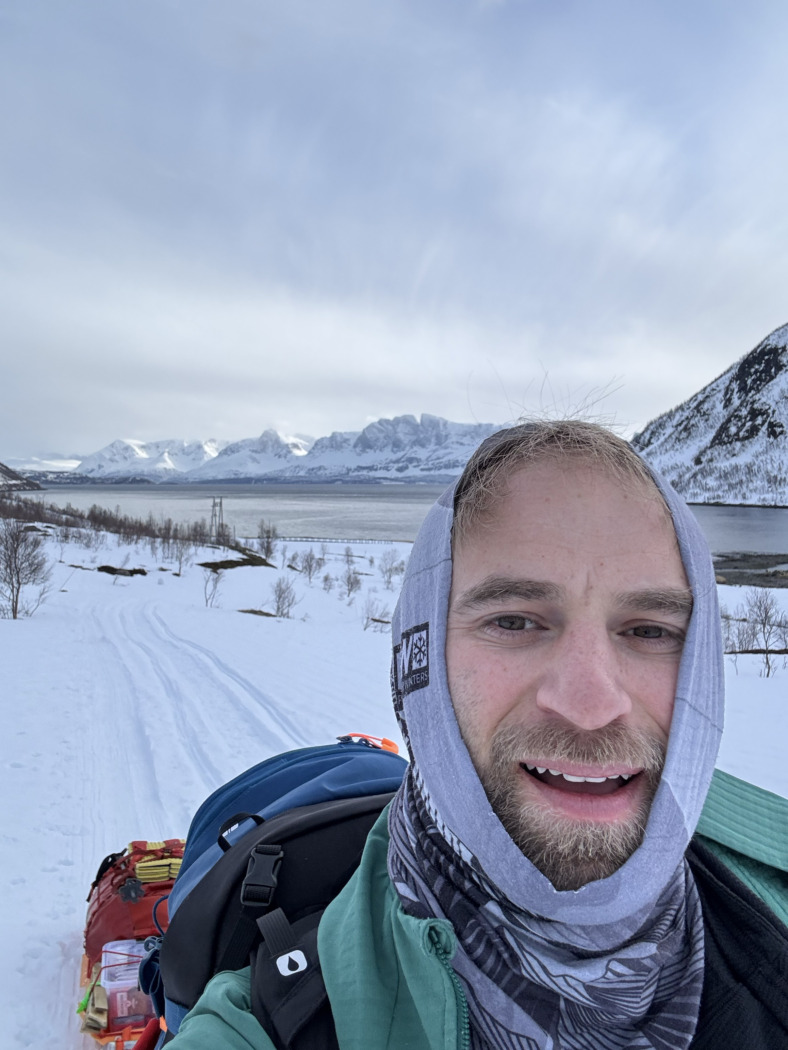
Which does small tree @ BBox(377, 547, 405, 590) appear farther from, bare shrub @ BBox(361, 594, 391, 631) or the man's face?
the man's face

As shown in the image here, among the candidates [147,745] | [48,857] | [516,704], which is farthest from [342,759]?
[147,745]

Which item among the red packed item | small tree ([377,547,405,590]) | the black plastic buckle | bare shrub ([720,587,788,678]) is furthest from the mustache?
small tree ([377,547,405,590])

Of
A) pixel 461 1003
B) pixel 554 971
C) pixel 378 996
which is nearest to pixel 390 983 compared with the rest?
pixel 378 996

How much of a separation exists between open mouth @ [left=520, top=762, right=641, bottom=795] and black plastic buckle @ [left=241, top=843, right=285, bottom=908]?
2.43 feet

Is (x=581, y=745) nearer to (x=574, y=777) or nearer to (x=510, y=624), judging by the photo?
(x=574, y=777)

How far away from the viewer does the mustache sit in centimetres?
101

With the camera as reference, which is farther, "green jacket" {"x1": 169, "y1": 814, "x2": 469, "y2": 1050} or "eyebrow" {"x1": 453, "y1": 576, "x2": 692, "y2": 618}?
"eyebrow" {"x1": 453, "y1": 576, "x2": 692, "y2": 618}

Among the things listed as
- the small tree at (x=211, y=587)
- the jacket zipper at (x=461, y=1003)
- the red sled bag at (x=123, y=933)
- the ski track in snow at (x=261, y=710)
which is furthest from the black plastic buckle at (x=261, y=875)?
the small tree at (x=211, y=587)

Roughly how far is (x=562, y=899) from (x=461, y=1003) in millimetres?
267

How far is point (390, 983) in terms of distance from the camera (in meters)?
1.06

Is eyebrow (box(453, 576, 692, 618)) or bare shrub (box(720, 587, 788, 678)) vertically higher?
eyebrow (box(453, 576, 692, 618))

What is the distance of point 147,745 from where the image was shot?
6.09 meters

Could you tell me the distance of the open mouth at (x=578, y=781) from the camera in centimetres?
103

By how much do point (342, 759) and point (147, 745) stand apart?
4.79 meters
